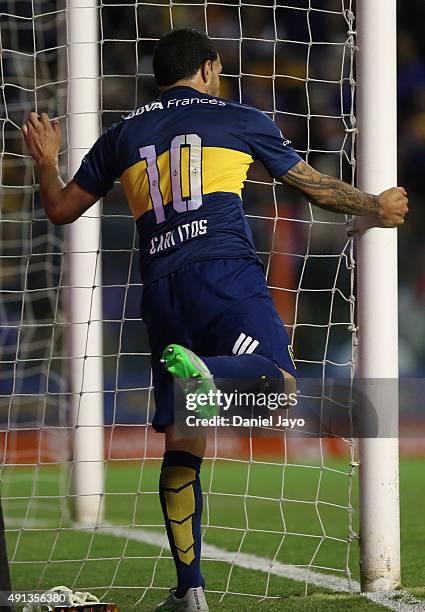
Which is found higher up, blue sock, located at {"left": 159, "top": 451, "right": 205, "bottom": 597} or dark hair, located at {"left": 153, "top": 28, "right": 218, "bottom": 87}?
dark hair, located at {"left": 153, "top": 28, "right": 218, "bottom": 87}

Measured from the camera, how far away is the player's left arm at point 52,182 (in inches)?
141

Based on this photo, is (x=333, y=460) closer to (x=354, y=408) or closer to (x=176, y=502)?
(x=354, y=408)

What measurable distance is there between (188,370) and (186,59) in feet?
3.47

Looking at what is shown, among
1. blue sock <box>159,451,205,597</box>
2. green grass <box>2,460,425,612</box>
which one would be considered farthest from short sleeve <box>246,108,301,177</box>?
green grass <box>2,460,425,612</box>

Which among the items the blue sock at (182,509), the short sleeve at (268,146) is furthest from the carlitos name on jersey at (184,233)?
the blue sock at (182,509)

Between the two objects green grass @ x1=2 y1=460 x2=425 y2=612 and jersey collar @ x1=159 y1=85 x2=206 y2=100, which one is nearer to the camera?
jersey collar @ x1=159 y1=85 x2=206 y2=100

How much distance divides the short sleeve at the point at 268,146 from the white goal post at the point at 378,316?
0.52 metres

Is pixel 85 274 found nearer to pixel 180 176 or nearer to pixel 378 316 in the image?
pixel 378 316

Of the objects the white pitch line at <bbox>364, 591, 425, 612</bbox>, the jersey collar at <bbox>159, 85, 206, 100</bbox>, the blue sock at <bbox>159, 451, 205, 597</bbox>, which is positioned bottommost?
the white pitch line at <bbox>364, 591, 425, 612</bbox>

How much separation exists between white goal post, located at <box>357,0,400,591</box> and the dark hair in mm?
678

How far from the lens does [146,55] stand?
38.5 feet

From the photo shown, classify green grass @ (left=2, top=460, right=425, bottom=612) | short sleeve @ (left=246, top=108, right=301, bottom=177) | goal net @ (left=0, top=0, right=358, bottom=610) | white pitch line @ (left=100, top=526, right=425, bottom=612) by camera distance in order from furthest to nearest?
goal net @ (left=0, top=0, right=358, bottom=610) < green grass @ (left=2, top=460, right=425, bottom=612) < white pitch line @ (left=100, top=526, right=425, bottom=612) < short sleeve @ (left=246, top=108, right=301, bottom=177)

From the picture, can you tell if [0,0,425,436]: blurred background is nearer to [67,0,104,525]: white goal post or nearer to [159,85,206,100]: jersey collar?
[67,0,104,525]: white goal post

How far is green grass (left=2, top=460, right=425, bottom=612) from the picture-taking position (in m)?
3.93
